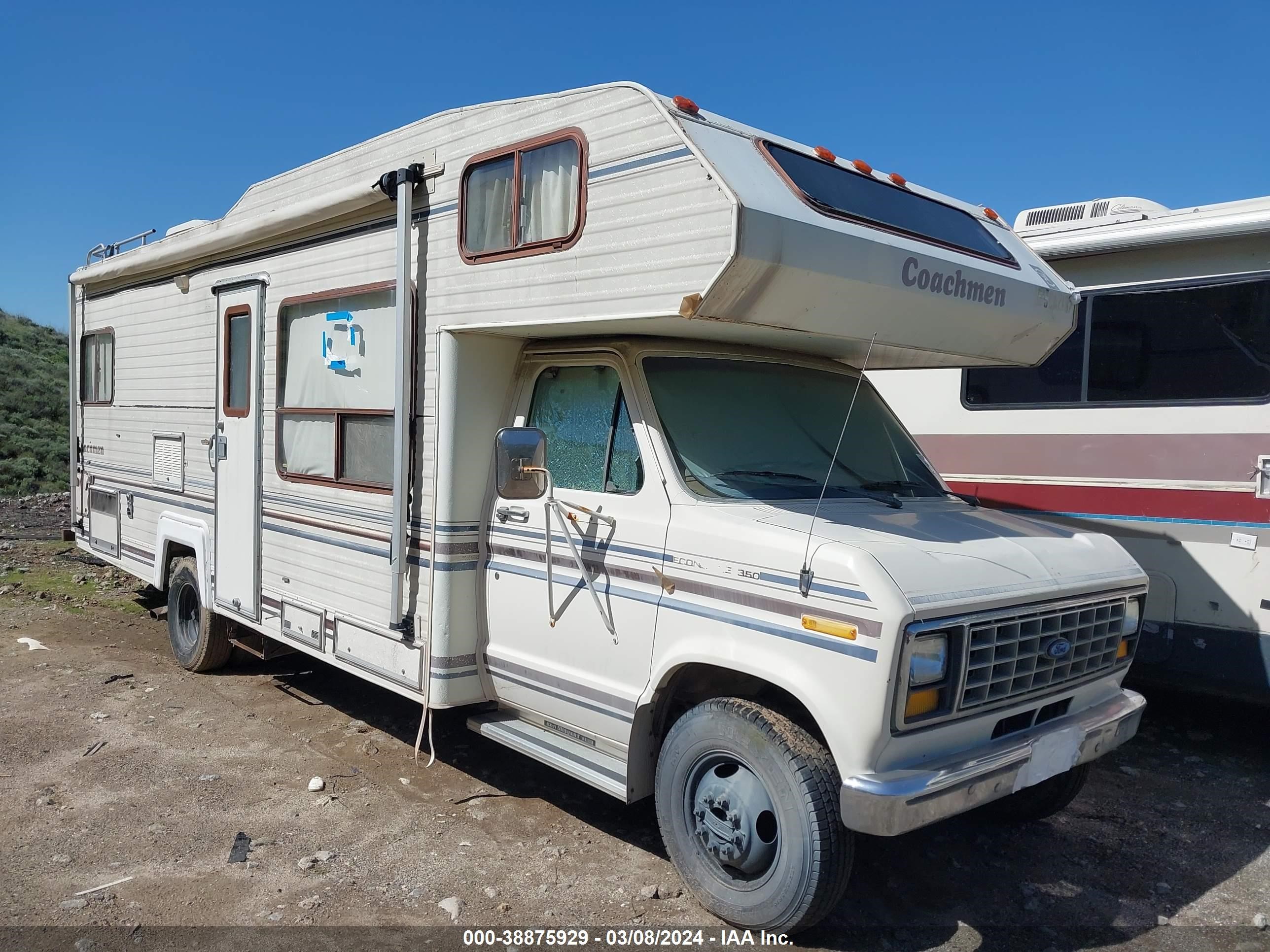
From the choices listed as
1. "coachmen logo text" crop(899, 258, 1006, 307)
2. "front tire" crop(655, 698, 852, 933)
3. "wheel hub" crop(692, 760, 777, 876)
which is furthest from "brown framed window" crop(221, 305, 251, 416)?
"coachmen logo text" crop(899, 258, 1006, 307)

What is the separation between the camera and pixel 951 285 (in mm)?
4184

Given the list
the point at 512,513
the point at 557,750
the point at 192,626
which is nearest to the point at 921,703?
the point at 557,750

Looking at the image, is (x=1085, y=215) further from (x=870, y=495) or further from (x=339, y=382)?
(x=339, y=382)

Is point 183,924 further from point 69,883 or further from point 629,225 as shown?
point 629,225

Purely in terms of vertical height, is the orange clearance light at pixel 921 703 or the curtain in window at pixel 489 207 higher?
the curtain in window at pixel 489 207

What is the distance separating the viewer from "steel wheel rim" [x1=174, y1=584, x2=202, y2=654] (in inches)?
281

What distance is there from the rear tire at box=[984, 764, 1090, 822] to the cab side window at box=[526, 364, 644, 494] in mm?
2317

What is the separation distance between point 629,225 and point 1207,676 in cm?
417

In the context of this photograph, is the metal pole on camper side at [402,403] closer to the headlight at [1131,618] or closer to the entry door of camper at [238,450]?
the entry door of camper at [238,450]

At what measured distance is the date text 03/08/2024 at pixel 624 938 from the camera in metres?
3.66

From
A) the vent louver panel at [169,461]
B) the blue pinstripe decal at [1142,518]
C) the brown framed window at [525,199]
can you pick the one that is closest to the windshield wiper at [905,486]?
the blue pinstripe decal at [1142,518]

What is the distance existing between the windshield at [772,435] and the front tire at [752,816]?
3.05ft

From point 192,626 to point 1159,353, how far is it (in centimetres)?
659

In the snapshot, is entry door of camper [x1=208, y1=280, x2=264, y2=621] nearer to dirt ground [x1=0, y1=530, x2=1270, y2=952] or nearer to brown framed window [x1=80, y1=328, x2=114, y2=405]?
dirt ground [x1=0, y1=530, x2=1270, y2=952]
